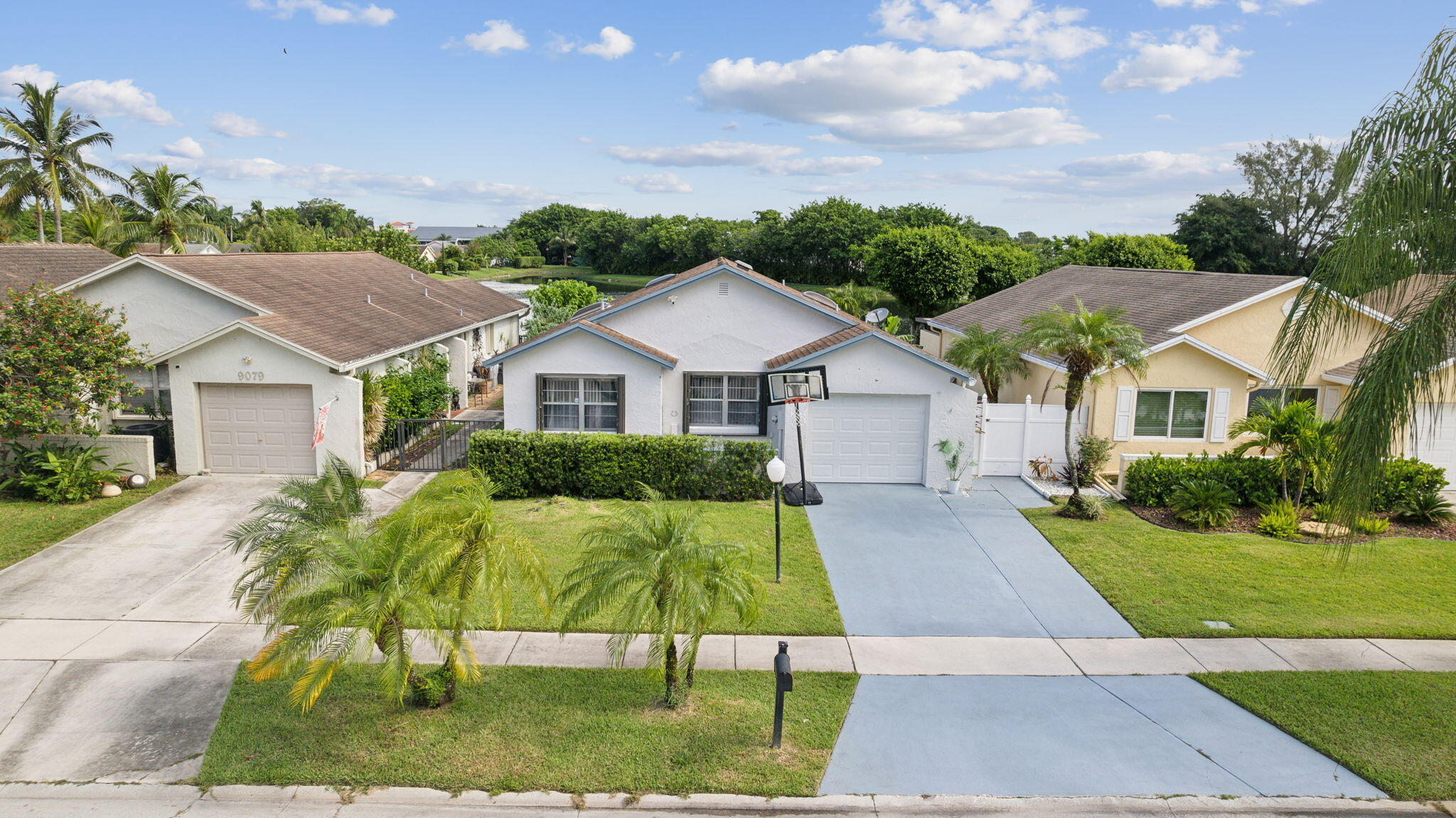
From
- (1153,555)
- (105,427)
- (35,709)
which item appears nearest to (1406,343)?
(1153,555)

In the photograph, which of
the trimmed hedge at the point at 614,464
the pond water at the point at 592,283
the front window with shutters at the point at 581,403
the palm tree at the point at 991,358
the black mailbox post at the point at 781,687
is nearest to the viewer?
the black mailbox post at the point at 781,687

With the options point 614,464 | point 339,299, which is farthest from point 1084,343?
point 339,299

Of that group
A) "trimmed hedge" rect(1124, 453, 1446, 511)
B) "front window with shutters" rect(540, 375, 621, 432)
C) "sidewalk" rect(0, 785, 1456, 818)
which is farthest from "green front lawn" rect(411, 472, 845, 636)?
"trimmed hedge" rect(1124, 453, 1446, 511)

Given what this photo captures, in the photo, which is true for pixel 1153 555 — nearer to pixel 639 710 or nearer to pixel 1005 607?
pixel 1005 607

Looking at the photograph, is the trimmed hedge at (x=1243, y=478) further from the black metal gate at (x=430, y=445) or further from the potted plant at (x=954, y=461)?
the black metal gate at (x=430, y=445)

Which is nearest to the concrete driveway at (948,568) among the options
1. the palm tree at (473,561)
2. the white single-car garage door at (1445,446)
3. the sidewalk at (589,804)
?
the sidewalk at (589,804)

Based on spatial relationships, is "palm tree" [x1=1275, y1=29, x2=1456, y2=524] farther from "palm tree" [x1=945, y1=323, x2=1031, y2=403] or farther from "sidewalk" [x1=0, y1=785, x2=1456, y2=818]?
"palm tree" [x1=945, y1=323, x2=1031, y2=403]

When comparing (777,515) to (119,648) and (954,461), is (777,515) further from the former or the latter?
(119,648)
